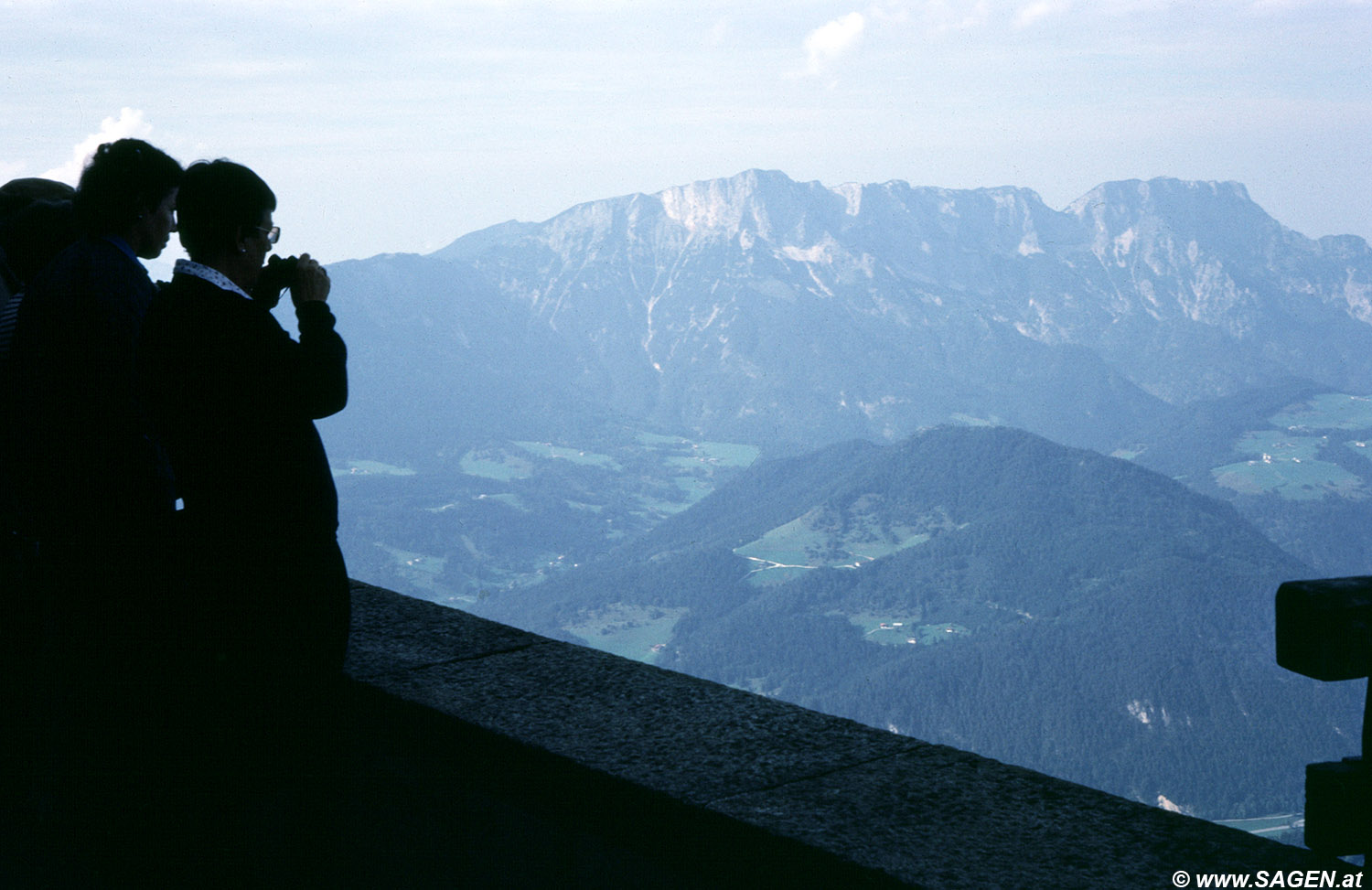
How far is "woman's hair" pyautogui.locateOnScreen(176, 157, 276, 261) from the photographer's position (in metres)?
2.83

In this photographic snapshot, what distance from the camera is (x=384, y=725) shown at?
332cm

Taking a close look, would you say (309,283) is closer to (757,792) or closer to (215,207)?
(215,207)

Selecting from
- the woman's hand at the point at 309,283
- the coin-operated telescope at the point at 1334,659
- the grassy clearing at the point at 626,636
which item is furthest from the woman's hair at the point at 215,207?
the grassy clearing at the point at 626,636

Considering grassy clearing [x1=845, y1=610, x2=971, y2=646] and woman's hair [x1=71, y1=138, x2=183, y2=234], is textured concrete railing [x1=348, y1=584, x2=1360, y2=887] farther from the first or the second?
grassy clearing [x1=845, y1=610, x2=971, y2=646]

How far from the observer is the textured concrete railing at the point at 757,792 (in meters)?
2.27

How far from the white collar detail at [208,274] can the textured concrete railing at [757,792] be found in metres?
1.23

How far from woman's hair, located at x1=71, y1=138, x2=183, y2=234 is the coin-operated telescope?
3.30 m

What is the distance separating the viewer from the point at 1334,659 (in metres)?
1.76

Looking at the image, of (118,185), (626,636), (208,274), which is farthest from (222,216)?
(626,636)

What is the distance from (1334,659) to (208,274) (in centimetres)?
248

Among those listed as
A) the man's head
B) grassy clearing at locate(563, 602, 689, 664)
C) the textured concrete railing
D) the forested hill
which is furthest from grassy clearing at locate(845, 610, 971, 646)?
the man's head

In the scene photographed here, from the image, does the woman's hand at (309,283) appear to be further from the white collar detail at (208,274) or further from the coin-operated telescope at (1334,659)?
the coin-operated telescope at (1334,659)

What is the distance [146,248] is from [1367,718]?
3.47 m

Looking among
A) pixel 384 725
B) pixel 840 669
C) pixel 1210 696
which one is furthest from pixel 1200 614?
pixel 384 725
